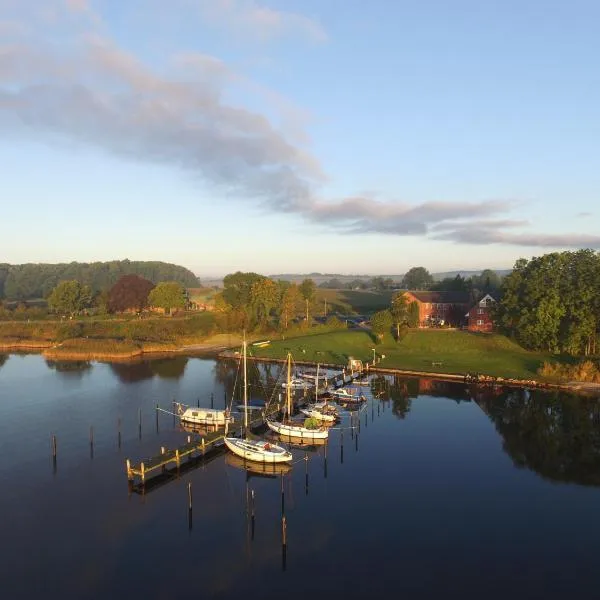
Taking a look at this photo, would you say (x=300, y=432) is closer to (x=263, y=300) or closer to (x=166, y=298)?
(x=263, y=300)

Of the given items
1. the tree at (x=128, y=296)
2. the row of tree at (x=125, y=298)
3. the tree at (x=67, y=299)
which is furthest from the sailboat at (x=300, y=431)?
the tree at (x=67, y=299)

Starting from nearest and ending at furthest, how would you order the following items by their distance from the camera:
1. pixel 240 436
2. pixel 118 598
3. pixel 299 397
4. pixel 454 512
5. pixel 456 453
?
pixel 118 598
pixel 454 512
pixel 456 453
pixel 240 436
pixel 299 397

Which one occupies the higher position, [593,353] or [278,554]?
[593,353]

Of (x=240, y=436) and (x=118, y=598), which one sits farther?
(x=240, y=436)

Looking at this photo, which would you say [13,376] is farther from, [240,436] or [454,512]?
→ [454,512]

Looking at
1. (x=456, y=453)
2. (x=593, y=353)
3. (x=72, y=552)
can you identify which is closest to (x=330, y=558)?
(x=72, y=552)

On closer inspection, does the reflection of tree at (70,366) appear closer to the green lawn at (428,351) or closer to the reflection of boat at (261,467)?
the green lawn at (428,351)
